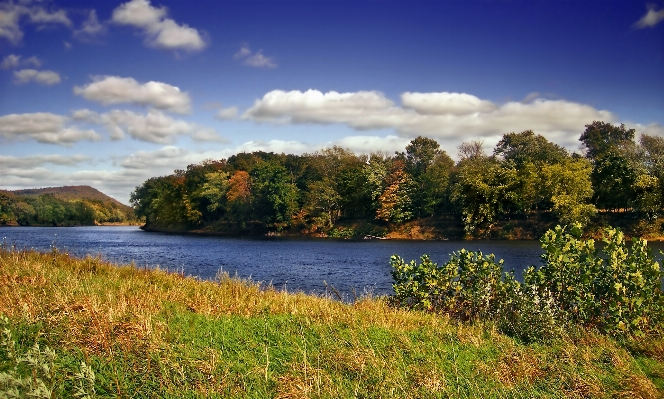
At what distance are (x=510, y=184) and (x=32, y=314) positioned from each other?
61.3 metres

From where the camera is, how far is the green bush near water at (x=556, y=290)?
9.51 meters

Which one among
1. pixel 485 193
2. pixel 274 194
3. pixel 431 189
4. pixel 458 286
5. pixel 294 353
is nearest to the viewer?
pixel 294 353

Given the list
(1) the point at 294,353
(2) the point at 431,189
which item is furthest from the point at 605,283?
(2) the point at 431,189

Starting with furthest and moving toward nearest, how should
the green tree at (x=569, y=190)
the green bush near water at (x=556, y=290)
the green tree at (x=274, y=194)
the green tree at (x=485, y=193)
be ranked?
the green tree at (x=274, y=194) → the green tree at (x=485, y=193) → the green tree at (x=569, y=190) → the green bush near water at (x=556, y=290)

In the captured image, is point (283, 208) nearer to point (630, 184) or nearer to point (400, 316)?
point (630, 184)

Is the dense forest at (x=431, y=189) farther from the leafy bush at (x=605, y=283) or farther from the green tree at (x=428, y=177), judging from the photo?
the leafy bush at (x=605, y=283)

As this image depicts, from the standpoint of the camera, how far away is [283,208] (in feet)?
272

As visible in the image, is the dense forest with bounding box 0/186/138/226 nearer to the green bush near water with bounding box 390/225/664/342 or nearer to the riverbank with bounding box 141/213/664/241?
the riverbank with bounding box 141/213/664/241

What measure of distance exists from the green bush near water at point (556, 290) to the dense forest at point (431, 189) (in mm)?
49191

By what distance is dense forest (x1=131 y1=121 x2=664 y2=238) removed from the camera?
5884 cm

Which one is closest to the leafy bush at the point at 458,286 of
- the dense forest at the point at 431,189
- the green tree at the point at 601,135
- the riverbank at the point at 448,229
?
the riverbank at the point at 448,229

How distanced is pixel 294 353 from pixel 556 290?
6.23 metres

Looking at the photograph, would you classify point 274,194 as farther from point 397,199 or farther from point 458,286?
point 458,286

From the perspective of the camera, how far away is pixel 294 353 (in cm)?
769
